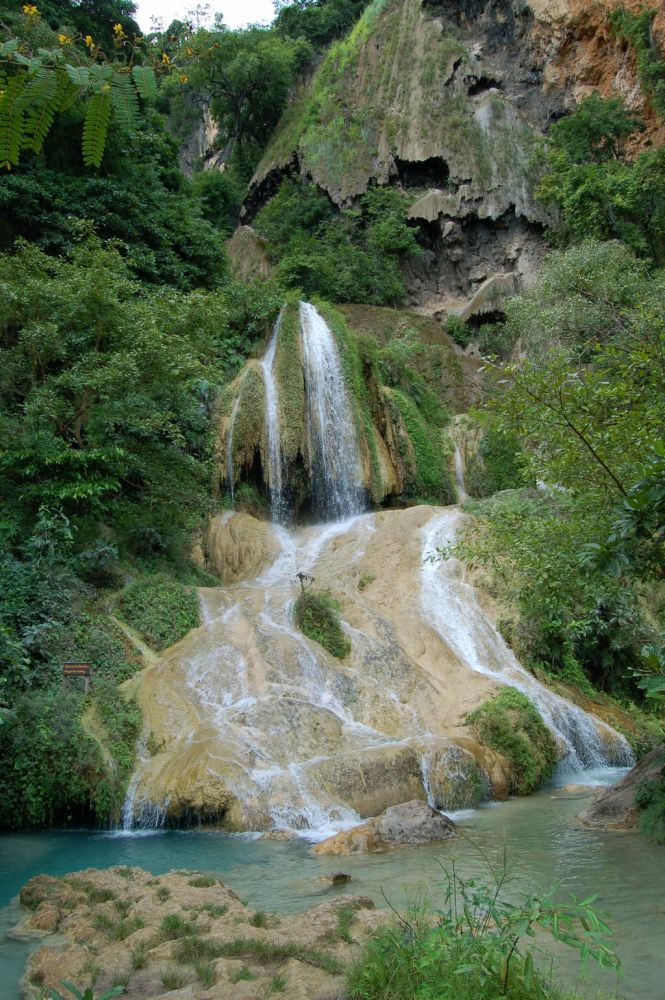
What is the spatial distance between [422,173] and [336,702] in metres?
30.3

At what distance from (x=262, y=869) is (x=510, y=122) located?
1415 inches

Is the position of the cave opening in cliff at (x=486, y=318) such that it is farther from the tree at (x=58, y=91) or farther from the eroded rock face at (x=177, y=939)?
the tree at (x=58, y=91)

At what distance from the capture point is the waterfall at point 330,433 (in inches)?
831

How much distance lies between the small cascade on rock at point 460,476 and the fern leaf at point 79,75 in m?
21.4

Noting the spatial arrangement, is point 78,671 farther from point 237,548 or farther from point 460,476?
point 460,476

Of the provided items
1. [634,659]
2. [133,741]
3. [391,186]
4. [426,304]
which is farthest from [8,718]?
[391,186]

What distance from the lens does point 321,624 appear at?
13617mm

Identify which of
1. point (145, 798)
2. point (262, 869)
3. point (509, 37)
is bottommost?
point (262, 869)

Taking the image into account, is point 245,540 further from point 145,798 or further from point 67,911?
point 67,911

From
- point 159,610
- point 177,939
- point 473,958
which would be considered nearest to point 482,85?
Answer: point 159,610

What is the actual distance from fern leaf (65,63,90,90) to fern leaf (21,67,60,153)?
0.07m

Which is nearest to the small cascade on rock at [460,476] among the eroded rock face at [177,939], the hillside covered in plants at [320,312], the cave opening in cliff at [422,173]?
the hillside covered in plants at [320,312]

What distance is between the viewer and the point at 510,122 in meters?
35.1

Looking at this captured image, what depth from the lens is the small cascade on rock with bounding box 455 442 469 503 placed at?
23.3 metres
